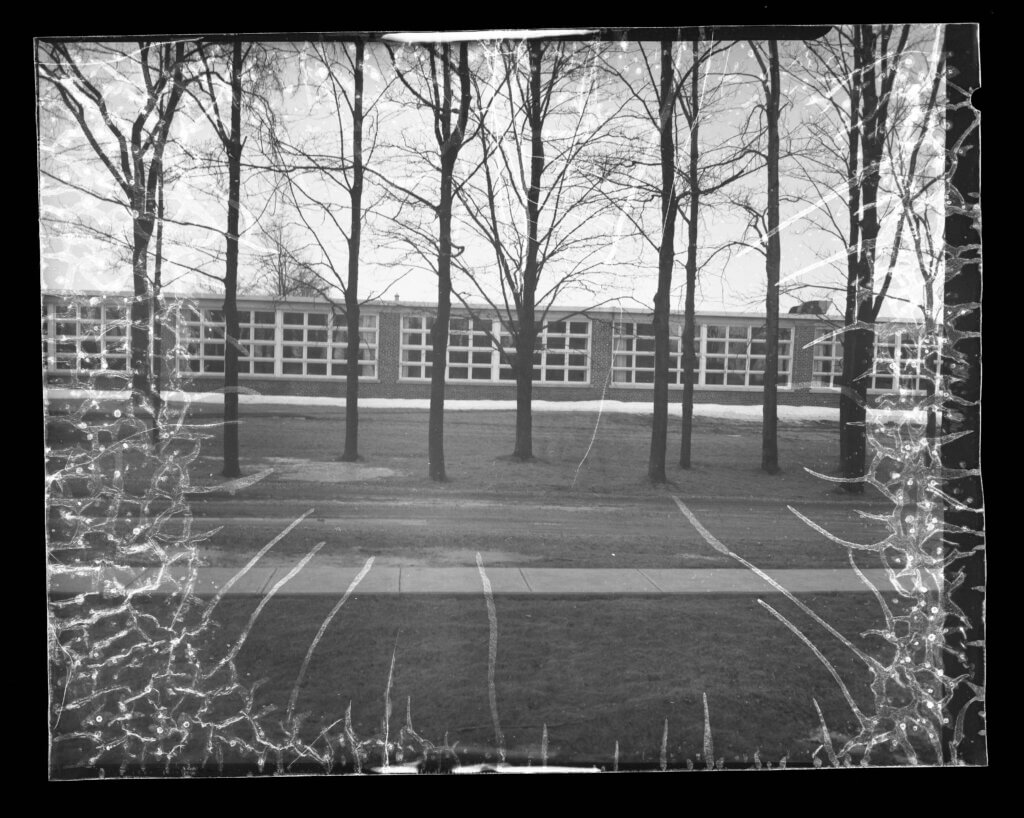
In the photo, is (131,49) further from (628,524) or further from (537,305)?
(628,524)

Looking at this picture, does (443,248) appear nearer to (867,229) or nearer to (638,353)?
(638,353)

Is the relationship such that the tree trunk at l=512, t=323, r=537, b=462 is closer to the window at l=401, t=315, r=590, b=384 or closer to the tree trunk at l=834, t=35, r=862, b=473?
the window at l=401, t=315, r=590, b=384

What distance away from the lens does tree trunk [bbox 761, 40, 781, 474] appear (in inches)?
129

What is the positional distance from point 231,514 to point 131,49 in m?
1.96

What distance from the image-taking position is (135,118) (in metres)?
3.21

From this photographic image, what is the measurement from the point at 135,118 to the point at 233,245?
2.14 ft

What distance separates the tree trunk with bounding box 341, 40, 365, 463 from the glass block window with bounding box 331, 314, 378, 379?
0.01 metres

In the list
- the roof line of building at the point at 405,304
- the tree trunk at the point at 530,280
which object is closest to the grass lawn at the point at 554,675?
the tree trunk at the point at 530,280

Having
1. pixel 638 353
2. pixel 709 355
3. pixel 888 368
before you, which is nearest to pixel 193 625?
pixel 638 353

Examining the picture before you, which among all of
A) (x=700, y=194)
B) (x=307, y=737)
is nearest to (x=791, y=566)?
(x=700, y=194)

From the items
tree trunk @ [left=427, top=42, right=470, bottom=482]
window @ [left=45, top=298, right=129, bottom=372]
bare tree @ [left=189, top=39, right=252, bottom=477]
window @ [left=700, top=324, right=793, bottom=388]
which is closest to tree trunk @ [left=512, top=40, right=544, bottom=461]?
tree trunk @ [left=427, top=42, right=470, bottom=482]

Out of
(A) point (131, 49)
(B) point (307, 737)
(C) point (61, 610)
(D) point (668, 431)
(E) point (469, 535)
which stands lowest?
(B) point (307, 737)

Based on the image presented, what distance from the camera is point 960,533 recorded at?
3.28 m

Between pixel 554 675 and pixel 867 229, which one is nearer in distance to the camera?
pixel 554 675
